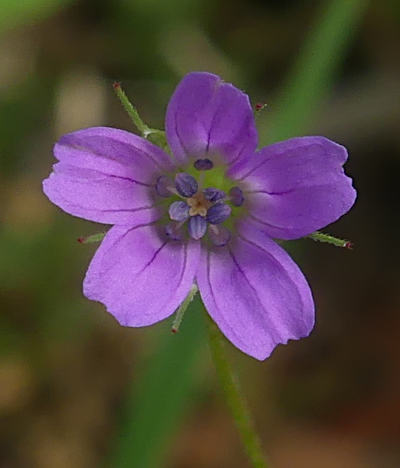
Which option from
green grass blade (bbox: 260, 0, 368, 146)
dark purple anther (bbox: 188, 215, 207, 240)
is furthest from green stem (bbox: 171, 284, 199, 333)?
green grass blade (bbox: 260, 0, 368, 146)

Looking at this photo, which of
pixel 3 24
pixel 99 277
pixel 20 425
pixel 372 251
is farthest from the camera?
pixel 372 251

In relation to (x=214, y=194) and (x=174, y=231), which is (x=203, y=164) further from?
(x=174, y=231)

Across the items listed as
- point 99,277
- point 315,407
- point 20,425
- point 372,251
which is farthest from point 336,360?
point 99,277

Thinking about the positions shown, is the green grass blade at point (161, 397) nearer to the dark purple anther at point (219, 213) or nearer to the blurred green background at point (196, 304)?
A: the blurred green background at point (196, 304)

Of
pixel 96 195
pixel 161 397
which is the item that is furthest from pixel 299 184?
pixel 161 397

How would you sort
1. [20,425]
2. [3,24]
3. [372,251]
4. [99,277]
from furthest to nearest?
[372,251], [20,425], [3,24], [99,277]

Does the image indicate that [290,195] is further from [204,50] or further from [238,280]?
[204,50]

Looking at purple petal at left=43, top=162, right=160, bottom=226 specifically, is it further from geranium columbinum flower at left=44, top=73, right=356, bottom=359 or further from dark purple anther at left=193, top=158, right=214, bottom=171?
dark purple anther at left=193, top=158, right=214, bottom=171

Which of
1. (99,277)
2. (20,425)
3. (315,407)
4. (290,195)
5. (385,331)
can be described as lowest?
(20,425)
